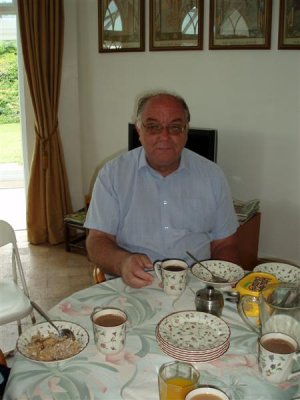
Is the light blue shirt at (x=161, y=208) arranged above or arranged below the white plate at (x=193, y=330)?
above

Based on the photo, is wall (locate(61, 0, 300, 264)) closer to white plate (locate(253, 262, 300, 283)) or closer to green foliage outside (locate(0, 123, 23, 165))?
green foliage outside (locate(0, 123, 23, 165))

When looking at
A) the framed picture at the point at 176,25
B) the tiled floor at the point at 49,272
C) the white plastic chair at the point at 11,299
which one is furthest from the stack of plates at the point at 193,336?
the framed picture at the point at 176,25

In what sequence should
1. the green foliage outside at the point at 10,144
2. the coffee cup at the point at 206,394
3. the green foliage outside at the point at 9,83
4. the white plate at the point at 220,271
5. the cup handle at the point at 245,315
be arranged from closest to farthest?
the coffee cup at the point at 206,394, the cup handle at the point at 245,315, the white plate at the point at 220,271, the green foliage outside at the point at 9,83, the green foliage outside at the point at 10,144

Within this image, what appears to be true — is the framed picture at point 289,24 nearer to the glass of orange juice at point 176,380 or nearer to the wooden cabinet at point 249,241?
the wooden cabinet at point 249,241

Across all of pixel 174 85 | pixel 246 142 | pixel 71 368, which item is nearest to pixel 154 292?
pixel 71 368

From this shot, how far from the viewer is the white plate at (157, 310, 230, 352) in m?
1.14

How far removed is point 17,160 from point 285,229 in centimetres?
288

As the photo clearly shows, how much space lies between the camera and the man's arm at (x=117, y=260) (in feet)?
4.74

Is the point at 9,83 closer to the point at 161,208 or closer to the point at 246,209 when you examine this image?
the point at 246,209

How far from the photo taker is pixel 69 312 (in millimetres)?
1312

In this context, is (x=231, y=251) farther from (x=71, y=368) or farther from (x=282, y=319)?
(x=71, y=368)

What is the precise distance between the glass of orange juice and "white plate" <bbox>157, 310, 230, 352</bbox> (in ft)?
0.40

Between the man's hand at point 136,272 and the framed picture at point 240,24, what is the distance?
6.72 feet

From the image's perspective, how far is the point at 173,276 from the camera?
1.38 metres
